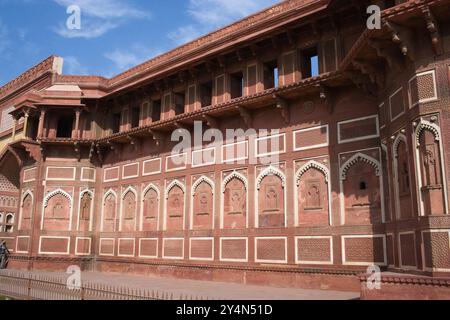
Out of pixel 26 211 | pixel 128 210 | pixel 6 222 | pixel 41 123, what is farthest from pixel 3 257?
pixel 128 210

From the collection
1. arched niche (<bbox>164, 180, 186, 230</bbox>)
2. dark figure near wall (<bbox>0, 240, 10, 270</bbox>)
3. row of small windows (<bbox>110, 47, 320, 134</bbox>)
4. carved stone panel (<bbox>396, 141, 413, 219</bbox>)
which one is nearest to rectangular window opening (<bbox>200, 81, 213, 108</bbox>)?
row of small windows (<bbox>110, 47, 320, 134</bbox>)

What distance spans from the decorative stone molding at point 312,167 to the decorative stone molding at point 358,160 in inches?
18.3

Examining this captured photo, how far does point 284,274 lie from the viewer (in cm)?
1172

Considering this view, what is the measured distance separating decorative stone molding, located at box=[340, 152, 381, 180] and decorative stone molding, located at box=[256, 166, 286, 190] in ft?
6.11

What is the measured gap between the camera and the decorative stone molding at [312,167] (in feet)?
38.1

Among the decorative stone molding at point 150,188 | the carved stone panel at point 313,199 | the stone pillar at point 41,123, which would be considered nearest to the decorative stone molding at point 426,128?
the carved stone panel at point 313,199

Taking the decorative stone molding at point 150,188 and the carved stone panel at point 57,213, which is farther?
the carved stone panel at point 57,213

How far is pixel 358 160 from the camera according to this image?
11062 millimetres

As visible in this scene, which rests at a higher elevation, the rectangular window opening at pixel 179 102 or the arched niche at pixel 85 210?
the rectangular window opening at pixel 179 102

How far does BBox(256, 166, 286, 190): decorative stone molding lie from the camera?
12.5 meters

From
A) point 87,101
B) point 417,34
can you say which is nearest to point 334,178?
point 417,34

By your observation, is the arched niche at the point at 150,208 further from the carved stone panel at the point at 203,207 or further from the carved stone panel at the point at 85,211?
the carved stone panel at the point at 85,211

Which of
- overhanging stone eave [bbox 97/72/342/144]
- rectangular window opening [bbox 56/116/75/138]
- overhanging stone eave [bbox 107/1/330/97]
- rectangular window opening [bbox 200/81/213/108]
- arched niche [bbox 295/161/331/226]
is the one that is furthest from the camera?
rectangular window opening [bbox 56/116/75/138]

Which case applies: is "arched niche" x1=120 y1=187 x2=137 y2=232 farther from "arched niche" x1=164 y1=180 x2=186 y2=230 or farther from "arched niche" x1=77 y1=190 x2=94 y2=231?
"arched niche" x1=164 y1=180 x2=186 y2=230
